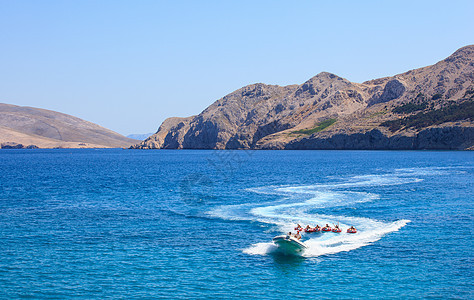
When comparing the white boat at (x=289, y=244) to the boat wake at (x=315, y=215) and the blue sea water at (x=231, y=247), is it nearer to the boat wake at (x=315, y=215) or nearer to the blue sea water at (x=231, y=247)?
the boat wake at (x=315, y=215)

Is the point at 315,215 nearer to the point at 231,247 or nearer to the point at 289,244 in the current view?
the point at 231,247

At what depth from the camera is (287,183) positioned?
Answer: 108812mm

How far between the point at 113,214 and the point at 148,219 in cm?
689

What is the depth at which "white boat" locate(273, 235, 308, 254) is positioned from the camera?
4338cm

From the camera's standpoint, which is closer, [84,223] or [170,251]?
[170,251]

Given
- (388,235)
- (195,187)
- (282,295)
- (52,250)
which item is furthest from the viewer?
(195,187)

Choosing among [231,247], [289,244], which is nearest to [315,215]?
[231,247]

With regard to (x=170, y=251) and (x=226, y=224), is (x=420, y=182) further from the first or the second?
(x=170, y=251)

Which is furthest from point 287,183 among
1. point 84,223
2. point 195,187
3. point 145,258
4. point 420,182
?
point 145,258

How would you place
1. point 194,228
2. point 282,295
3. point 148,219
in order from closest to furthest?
point 282,295, point 194,228, point 148,219

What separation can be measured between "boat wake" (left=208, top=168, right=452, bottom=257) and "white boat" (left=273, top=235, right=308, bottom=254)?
3.20 feet

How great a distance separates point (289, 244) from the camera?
4341 centimetres

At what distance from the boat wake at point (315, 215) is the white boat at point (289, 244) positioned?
3.20 ft

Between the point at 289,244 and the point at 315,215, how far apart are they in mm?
21054
